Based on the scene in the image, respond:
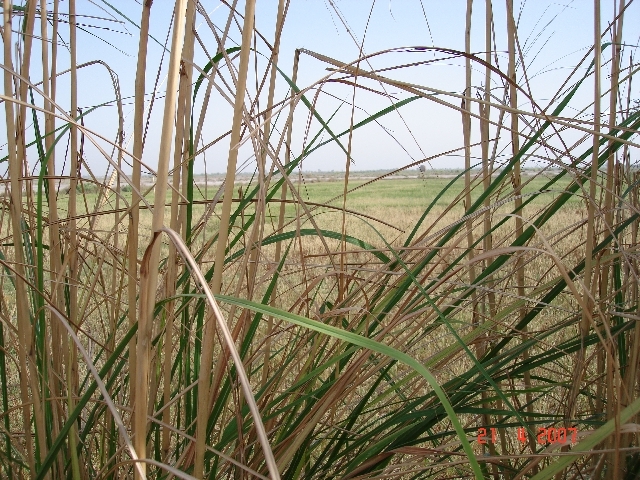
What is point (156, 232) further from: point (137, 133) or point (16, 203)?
point (16, 203)

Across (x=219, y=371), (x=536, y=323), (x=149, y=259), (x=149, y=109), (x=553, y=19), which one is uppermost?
(x=553, y=19)

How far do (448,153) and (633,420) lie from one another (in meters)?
0.37

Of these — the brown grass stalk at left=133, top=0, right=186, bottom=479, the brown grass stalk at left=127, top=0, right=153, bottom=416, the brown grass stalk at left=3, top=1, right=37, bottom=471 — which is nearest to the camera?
the brown grass stalk at left=133, top=0, right=186, bottom=479

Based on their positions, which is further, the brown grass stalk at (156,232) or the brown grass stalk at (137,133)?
the brown grass stalk at (137,133)

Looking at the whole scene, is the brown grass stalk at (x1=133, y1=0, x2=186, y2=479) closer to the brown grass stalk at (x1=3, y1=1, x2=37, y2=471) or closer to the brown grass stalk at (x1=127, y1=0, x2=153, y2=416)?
the brown grass stalk at (x1=127, y1=0, x2=153, y2=416)

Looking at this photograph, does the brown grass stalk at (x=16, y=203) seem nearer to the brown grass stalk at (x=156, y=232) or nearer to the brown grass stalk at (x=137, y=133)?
the brown grass stalk at (x=137, y=133)

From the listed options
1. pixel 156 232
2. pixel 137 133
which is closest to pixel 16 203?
pixel 137 133

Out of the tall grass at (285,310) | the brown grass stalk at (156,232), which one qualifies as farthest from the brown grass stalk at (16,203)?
the brown grass stalk at (156,232)

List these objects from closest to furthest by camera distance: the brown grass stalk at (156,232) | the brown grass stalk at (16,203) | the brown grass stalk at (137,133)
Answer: the brown grass stalk at (156,232), the brown grass stalk at (137,133), the brown grass stalk at (16,203)

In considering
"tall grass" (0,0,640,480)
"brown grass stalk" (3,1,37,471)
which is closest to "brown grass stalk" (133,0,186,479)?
"tall grass" (0,0,640,480)

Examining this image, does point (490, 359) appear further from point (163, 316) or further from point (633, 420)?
point (163, 316)

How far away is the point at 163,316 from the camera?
0.60 m

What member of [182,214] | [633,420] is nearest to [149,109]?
[182,214]

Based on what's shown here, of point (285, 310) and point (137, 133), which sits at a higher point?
point (137, 133)
